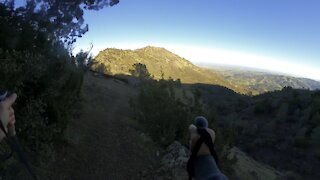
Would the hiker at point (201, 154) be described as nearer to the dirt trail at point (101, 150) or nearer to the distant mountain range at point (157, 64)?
the dirt trail at point (101, 150)

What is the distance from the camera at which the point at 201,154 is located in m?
2.05

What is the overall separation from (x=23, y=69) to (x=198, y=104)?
6054 millimetres

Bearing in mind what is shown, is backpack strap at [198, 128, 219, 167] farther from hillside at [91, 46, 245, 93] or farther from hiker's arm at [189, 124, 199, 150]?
hillside at [91, 46, 245, 93]

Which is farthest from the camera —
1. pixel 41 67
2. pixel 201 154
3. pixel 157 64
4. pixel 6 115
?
pixel 157 64

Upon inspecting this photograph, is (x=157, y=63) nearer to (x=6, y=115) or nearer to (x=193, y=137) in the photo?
(x=193, y=137)

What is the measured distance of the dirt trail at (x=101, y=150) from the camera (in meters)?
11.2

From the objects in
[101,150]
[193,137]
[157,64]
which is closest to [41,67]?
[101,150]

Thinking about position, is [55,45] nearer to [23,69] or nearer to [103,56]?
[23,69]

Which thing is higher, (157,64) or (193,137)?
(193,137)

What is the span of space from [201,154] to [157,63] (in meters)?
82.8

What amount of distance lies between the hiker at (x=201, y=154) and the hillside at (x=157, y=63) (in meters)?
55.4

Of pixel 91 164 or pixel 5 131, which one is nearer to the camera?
pixel 5 131

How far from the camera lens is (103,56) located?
70938 mm

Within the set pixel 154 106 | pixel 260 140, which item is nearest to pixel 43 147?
pixel 154 106
